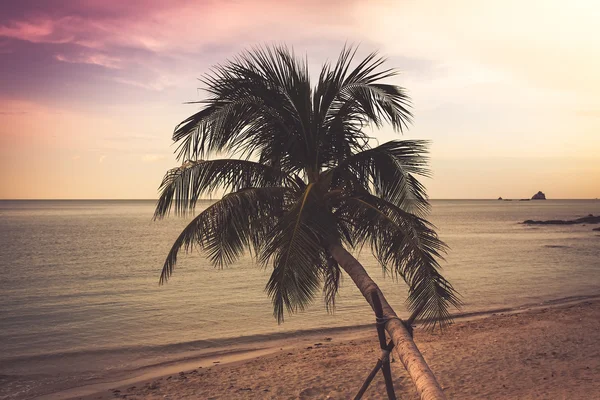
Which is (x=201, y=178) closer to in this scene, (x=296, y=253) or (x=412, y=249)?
(x=296, y=253)

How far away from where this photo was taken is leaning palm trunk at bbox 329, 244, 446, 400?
4.74 m

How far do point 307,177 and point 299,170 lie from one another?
36 cm

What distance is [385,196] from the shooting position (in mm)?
7438

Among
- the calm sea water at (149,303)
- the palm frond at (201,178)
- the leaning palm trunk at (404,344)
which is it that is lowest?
the calm sea water at (149,303)

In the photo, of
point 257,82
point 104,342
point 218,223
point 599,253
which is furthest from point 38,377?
point 599,253

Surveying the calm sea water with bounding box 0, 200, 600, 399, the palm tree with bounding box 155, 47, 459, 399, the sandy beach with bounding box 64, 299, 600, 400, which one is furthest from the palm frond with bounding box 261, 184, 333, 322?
the calm sea water with bounding box 0, 200, 600, 399

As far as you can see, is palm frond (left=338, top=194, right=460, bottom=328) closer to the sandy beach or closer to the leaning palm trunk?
the leaning palm trunk

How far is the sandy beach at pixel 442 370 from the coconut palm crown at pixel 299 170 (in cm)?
319

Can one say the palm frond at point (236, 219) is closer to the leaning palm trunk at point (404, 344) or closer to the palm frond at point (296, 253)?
the palm frond at point (296, 253)

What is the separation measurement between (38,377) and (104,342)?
3.21 metres

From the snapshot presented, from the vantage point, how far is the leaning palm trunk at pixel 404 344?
4.74m

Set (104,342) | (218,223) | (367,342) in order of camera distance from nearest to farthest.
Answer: (218,223) → (367,342) → (104,342)

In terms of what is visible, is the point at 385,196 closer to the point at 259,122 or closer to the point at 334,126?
the point at 334,126

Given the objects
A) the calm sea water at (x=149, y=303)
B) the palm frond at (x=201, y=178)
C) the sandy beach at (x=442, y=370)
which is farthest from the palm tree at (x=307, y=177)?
the calm sea water at (x=149, y=303)
